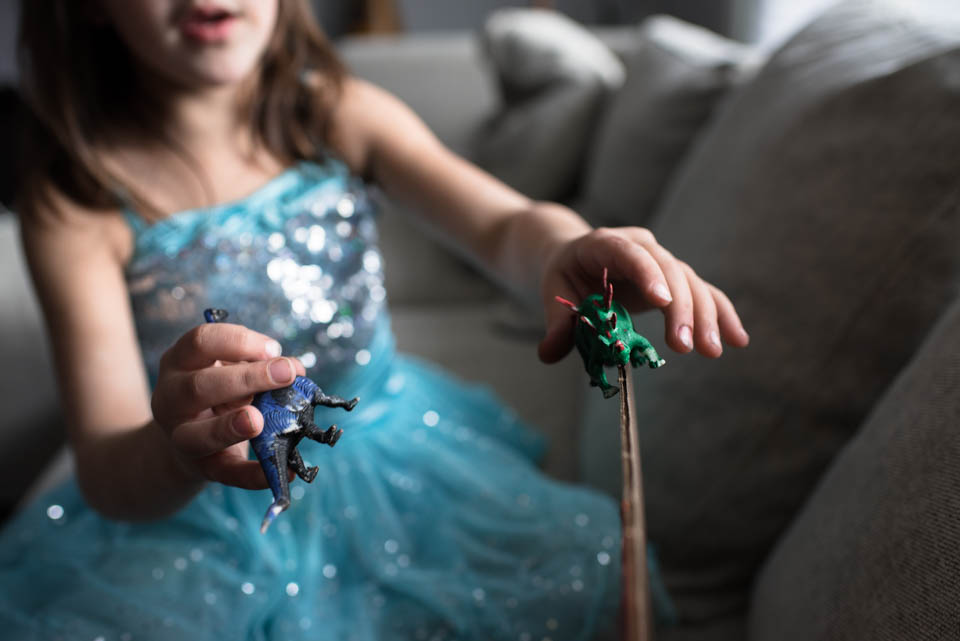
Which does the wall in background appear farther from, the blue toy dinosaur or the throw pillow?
the blue toy dinosaur

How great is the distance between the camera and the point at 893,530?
42 centimetres

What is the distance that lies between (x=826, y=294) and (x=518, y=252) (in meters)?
0.26

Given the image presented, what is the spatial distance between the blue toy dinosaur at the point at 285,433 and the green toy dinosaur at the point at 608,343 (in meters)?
0.13

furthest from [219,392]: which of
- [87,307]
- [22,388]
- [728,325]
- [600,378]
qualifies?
[22,388]

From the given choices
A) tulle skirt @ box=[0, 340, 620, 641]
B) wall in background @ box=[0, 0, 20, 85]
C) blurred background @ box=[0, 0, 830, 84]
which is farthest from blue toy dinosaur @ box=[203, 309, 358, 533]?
wall in background @ box=[0, 0, 20, 85]

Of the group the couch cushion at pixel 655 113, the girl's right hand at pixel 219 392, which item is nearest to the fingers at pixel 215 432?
the girl's right hand at pixel 219 392

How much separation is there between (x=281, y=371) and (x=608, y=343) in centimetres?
15

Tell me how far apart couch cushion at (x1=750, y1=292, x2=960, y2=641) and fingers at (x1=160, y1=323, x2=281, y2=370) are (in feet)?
1.13

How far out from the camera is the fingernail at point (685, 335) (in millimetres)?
391

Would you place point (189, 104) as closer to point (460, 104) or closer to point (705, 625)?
point (705, 625)

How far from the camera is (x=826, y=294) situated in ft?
1.97

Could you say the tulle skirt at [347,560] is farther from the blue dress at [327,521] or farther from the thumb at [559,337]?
the thumb at [559,337]

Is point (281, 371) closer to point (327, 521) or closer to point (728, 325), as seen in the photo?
point (728, 325)

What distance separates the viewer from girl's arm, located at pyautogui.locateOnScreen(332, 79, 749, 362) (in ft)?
1.34
